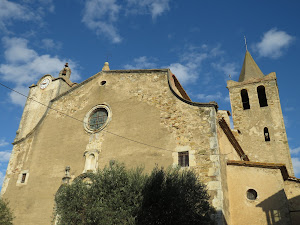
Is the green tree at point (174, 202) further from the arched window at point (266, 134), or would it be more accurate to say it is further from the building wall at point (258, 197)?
the arched window at point (266, 134)

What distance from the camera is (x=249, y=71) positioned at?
1102 inches

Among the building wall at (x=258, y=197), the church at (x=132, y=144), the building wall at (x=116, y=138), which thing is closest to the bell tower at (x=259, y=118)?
the church at (x=132, y=144)

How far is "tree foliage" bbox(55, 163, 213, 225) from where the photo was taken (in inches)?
356

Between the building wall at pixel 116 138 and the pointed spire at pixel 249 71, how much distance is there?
1553 cm

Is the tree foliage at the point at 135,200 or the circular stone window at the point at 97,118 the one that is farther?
the circular stone window at the point at 97,118

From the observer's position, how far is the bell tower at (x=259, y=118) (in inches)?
887

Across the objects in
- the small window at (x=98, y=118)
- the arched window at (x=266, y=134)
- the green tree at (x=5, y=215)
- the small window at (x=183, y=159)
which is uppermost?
the arched window at (x=266, y=134)

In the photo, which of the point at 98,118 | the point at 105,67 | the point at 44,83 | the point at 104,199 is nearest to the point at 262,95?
the point at 105,67

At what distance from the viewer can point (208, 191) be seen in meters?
10.5

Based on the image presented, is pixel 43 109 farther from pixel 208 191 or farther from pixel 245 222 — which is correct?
pixel 245 222

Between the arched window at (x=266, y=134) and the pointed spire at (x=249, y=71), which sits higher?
the pointed spire at (x=249, y=71)

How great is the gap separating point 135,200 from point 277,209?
5.94m

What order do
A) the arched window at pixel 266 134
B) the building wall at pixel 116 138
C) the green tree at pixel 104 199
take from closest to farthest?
the green tree at pixel 104 199
the building wall at pixel 116 138
the arched window at pixel 266 134

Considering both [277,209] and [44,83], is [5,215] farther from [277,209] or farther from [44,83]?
[277,209]
